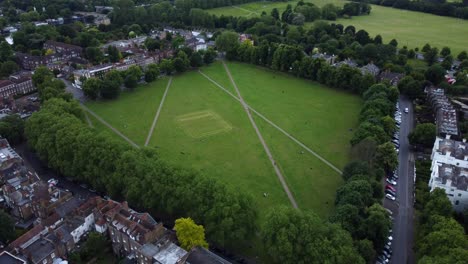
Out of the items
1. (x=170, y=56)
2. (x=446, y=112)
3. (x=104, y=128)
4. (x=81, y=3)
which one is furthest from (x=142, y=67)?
(x=81, y=3)

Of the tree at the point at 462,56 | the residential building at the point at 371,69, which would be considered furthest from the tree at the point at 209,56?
the tree at the point at 462,56

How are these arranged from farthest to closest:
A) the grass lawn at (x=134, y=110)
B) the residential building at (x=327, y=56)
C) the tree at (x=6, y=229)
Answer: the residential building at (x=327, y=56), the grass lawn at (x=134, y=110), the tree at (x=6, y=229)

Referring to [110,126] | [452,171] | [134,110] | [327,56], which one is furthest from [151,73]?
[452,171]

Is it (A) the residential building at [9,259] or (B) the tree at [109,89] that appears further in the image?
(B) the tree at [109,89]

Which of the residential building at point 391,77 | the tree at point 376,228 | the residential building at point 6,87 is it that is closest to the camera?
the tree at point 376,228

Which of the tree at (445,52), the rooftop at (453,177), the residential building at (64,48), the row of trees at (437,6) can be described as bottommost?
the rooftop at (453,177)

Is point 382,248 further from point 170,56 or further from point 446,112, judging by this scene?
point 170,56

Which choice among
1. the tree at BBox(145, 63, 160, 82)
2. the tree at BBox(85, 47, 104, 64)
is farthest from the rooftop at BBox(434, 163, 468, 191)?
the tree at BBox(85, 47, 104, 64)

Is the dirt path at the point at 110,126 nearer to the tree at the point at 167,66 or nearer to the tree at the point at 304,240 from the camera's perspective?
the tree at the point at 167,66

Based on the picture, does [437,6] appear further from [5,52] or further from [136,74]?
[5,52]

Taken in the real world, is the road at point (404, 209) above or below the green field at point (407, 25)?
below
